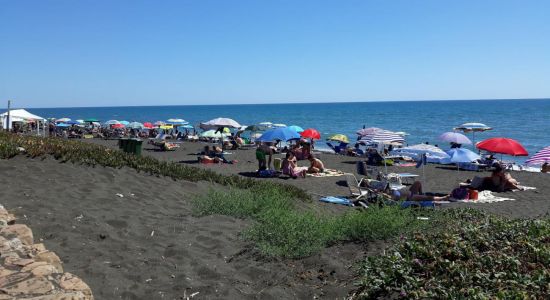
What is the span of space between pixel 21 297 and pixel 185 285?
1.56 m

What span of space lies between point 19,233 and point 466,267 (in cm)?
443

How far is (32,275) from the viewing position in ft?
12.1

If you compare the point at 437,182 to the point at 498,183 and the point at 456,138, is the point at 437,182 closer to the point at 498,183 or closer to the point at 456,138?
the point at 498,183

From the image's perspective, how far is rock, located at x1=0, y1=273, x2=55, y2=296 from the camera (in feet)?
11.1

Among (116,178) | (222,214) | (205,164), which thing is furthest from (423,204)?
(205,164)

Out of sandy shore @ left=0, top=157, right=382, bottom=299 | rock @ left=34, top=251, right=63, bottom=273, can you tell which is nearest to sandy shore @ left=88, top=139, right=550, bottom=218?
sandy shore @ left=0, top=157, right=382, bottom=299

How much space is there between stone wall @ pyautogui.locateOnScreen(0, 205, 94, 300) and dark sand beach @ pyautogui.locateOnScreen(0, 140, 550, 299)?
394 millimetres

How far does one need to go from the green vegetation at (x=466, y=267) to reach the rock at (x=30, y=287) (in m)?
2.48

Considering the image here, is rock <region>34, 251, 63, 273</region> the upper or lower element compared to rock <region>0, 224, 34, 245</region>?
lower

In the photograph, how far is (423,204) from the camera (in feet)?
36.1

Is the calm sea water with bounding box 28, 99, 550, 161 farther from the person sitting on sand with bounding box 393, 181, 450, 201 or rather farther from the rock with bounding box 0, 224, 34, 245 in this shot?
the rock with bounding box 0, 224, 34, 245

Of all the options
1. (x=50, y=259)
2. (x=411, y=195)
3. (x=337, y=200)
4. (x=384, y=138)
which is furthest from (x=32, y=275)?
(x=384, y=138)

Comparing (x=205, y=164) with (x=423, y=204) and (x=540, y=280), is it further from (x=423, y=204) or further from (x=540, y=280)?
(x=540, y=280)

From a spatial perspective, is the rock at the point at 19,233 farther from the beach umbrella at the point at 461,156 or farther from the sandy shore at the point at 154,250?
the beach umbrella at the point at 461,156
